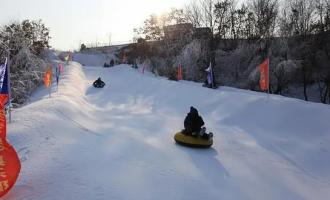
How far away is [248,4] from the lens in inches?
1572

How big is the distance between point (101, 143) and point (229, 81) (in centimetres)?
2747

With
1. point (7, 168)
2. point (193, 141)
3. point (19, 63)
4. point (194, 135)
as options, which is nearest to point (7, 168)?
point (7, 168)

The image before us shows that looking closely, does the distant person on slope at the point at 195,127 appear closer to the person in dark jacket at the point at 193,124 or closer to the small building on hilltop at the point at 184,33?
the person in dark jacket at the point at 193,124

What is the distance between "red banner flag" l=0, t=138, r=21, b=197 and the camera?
5.83m

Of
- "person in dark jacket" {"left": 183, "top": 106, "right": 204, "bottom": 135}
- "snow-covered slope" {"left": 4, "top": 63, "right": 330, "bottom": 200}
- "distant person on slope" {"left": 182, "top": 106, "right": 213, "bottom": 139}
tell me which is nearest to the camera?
"snow-covered slope" {"left": 4, "top": 63, "right": 330, "bottom": 200}

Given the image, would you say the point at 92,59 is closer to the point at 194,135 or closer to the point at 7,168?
the point at 194,135

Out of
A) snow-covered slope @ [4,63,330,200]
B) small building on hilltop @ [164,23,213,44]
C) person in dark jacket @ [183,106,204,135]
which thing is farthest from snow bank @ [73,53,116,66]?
person in dark jacket @ [183,106,204,135]

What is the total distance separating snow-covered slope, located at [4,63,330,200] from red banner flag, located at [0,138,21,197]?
553mm

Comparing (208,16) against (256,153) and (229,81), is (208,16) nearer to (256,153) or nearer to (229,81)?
(229,81)

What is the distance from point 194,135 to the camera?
11.5m

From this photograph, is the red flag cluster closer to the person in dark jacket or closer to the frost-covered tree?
the person in dark jacket

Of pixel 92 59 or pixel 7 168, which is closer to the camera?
pixel 7 168

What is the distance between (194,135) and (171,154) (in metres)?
1.39

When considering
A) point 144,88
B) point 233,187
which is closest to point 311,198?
point 233,187
